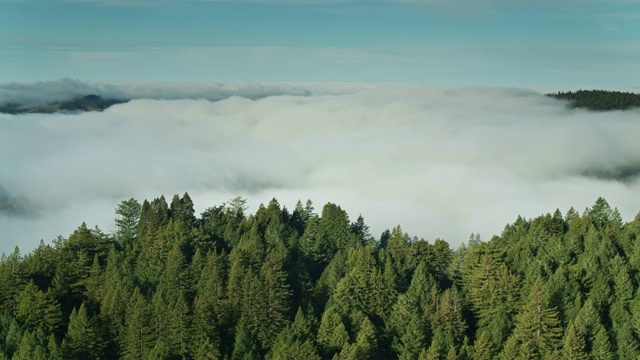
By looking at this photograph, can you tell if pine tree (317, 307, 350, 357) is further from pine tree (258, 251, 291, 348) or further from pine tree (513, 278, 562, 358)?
pine tree (513, 278, 562, 358)

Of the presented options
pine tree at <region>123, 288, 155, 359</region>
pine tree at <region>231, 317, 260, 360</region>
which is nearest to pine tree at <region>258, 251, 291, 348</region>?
pine tree at <region>231, 317, 260, 360</region>

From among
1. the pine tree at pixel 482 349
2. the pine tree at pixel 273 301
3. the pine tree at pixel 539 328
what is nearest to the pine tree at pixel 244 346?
the pine tree at pixel 273 301

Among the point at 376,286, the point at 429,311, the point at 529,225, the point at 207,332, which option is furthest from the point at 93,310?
the point at 529,225

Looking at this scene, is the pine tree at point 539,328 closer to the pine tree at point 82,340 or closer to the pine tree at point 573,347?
the pine tree at point 573,347

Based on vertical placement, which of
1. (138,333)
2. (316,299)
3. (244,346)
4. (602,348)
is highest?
(316,299)

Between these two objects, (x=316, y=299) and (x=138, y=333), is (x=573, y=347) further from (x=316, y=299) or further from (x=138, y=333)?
(x=138, y=333)

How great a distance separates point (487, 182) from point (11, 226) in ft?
389

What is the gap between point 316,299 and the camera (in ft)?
199

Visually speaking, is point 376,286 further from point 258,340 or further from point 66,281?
point 66,281

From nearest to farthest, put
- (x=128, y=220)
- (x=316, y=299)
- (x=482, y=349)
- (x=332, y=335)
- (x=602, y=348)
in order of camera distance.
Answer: (x=602, y=348) < (x=482, y=349) < (x=332, y=335) < (x=316, y=299) < (x=128, y=220)

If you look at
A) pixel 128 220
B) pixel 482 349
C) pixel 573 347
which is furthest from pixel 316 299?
pixel 128 220

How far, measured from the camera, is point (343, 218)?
3034 inches

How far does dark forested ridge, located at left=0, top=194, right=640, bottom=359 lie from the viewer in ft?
165

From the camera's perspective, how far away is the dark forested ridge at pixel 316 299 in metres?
50.4
